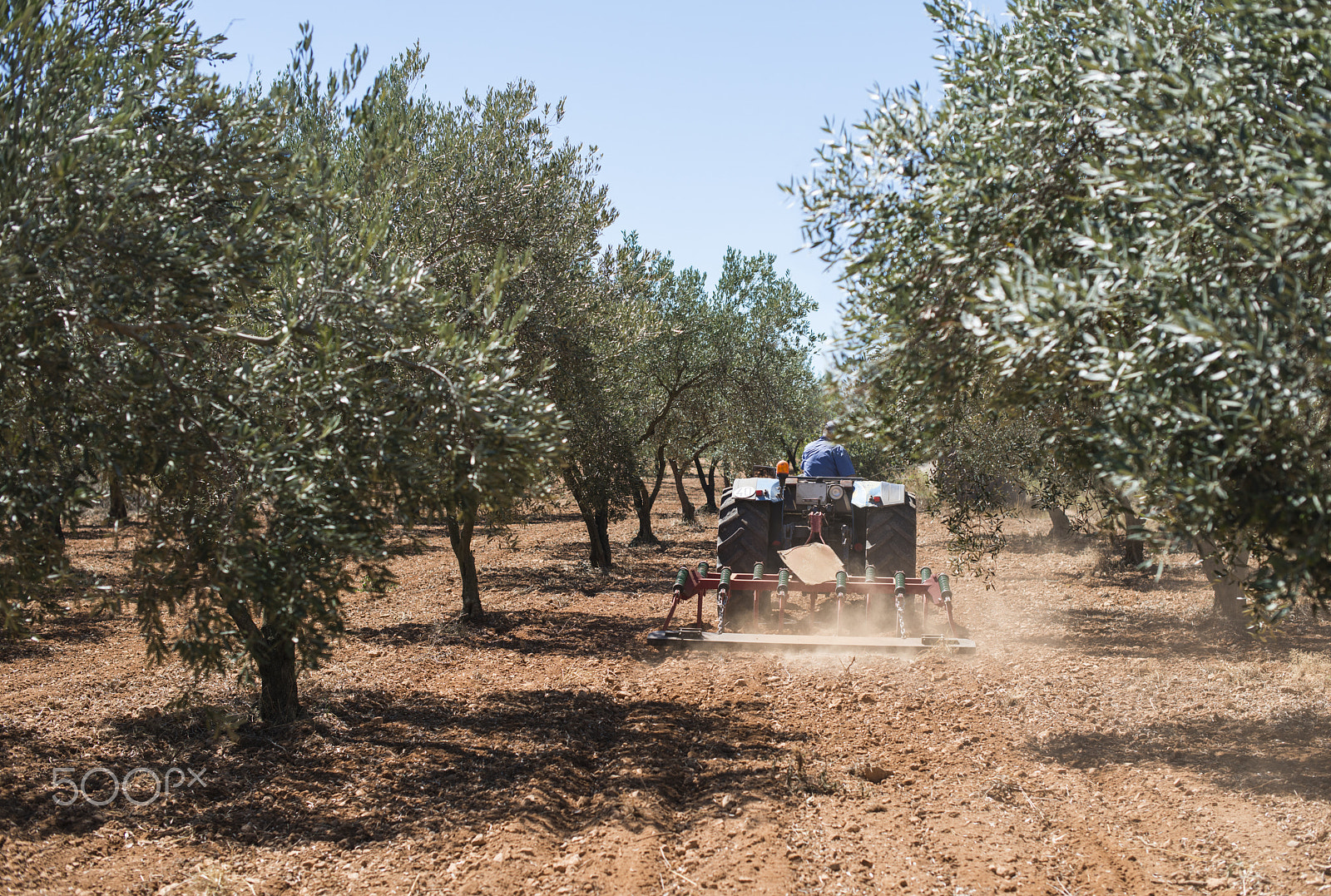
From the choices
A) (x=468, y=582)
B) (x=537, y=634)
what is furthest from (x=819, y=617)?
(x=468, y=582)

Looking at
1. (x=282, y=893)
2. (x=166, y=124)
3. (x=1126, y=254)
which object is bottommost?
(x=282, y=893)

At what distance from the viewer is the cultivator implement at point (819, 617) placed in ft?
26.8

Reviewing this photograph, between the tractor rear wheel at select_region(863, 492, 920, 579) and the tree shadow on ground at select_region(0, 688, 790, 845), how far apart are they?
12.0 feet

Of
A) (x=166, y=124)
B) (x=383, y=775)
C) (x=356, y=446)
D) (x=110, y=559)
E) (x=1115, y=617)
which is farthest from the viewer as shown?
(x=110, y=559)

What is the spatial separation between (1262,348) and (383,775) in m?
5.38

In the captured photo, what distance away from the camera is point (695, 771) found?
5.77 metres

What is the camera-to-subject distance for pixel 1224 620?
9.93m

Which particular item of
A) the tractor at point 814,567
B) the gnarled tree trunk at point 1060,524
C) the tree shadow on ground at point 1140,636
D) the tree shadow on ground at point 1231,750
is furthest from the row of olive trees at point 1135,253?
the gnarled tree trunk at point 1060,524

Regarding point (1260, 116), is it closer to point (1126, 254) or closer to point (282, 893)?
point (1126, 254)

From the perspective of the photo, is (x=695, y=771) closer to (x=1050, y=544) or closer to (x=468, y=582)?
(x=468, y=582)

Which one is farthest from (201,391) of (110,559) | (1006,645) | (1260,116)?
(110,559)

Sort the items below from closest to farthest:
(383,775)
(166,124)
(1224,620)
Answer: (166,124), (383,775), (1224,620)

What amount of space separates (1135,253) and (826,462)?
665 cm

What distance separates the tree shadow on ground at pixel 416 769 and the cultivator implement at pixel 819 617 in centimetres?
128
